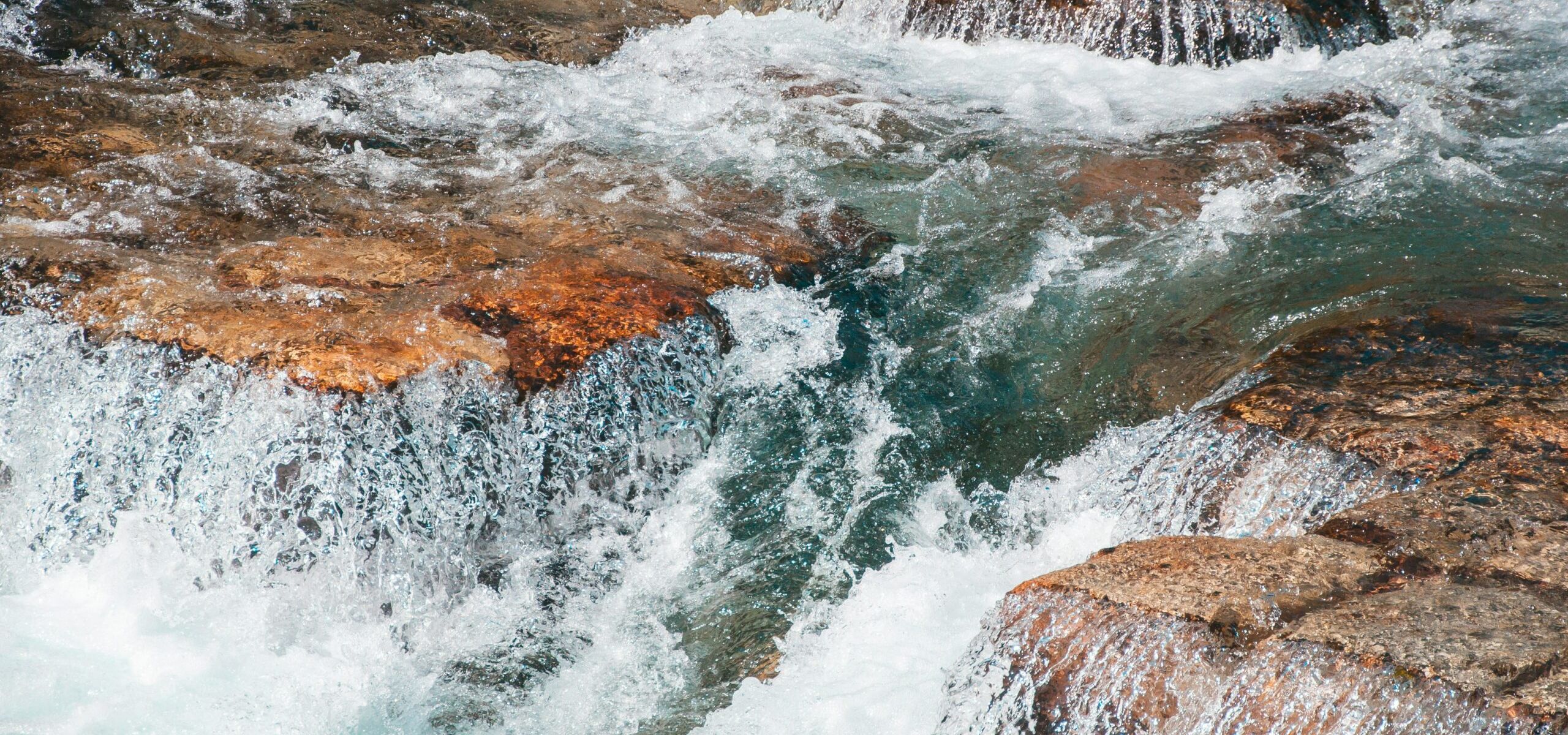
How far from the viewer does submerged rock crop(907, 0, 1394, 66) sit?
733 centimetres

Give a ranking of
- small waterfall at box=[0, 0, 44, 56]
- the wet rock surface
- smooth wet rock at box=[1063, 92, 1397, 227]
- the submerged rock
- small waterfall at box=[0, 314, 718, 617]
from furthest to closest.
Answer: the submerged rock → small waterfall at box=[0, 0, 44, 56] → smooth wet rock at box=[1063, 92, 1397, 227] → the wet rock surface → small waterfall at box=[0, 314, 718, 617]

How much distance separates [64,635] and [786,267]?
9.94 feet

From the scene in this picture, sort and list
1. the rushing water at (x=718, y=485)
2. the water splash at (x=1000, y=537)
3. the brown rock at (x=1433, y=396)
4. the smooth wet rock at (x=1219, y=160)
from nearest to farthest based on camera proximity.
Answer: the brown rock at (x=1433, y=396) < the water splash at (x=1000, y=537) < the rushing water at (x=718, y=485) < the smooth wet rock at (x=1219, y=160)

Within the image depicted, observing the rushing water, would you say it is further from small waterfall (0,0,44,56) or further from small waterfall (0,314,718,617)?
small waterfall (0,0,44,56)

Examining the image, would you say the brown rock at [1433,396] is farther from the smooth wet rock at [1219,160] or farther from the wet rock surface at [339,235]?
the wet rock surface at [339,235]

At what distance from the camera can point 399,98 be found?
248 inches

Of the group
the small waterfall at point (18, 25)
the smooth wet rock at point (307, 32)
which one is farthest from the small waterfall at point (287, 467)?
the small waterfall at point (18, 25)

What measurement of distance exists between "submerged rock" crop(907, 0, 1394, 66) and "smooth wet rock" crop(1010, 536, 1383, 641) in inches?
221

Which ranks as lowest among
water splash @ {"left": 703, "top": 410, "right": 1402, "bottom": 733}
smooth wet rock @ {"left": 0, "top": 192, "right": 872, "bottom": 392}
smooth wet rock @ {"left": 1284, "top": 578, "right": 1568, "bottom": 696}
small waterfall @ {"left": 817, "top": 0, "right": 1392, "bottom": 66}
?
water splash @ {"left": 703, "top": 410, "right": 1402, "bottom": 733}

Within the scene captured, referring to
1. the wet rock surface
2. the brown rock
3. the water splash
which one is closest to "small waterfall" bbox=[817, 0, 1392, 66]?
the wet rock surface

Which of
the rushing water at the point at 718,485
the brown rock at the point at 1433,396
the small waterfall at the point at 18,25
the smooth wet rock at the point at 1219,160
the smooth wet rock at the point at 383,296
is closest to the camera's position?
the brown rock at the point at 1433,396

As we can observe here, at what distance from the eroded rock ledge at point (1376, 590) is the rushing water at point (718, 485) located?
96 millimetres

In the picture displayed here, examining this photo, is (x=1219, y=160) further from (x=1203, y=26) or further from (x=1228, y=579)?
(x=1228, y=579)

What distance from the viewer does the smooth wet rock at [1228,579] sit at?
2.37m
